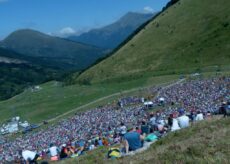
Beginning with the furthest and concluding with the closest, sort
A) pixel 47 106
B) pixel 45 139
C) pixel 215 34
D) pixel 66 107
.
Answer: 1. pixel 215 34
2. pixel 47 106
3. pixel 66 107
4. pixel 45 139

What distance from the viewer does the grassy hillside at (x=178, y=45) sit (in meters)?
107

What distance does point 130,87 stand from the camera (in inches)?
3797

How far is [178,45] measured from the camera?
408 feet

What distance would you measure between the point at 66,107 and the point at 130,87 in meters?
15.1

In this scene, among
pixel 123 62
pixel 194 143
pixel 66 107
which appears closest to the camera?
pixel 194 143

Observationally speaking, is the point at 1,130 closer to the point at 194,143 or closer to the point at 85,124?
the point at 85,124

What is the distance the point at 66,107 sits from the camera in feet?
321

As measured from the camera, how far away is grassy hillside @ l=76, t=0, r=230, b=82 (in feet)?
352

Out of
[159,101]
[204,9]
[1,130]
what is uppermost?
[204,9]

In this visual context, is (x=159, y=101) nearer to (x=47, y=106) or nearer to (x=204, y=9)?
(x=47, y=106)

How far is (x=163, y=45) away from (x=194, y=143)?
386ft

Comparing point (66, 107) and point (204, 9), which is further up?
point (204, 9)

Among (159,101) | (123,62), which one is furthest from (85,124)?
(123,62)

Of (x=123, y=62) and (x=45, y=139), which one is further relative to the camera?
(x=123, y=62)
